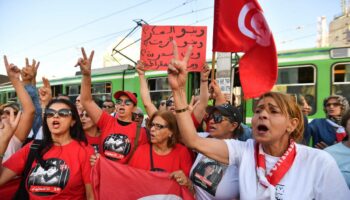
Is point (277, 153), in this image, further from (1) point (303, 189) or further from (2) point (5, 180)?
(2) point (5, 180)

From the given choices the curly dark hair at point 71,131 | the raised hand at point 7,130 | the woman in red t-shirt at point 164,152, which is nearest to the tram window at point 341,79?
the woman in red t-shirt at point 164,152

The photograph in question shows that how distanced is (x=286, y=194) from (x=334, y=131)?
2.87 m

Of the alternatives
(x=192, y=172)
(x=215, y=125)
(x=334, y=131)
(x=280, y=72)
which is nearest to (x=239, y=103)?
(x=280, y=72)

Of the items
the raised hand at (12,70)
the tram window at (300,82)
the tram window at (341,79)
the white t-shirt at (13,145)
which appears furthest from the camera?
the tram window at (300,82)

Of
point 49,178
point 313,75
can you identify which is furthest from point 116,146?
point 313,75

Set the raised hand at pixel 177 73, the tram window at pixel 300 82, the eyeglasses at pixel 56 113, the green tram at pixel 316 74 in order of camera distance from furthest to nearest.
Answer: the tram window at pixel 300 82, the green tram at pixel 316 74, the eyeglasses at pixel 56 113, the raised hand at pixel 177 73

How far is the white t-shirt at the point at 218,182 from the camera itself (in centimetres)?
227

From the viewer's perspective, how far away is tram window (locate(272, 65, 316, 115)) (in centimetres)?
689

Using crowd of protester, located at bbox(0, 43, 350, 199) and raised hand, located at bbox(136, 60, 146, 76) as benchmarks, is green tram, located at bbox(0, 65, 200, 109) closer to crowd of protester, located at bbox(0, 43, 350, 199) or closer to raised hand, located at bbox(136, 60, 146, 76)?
raised hand, located at bbox(136, 60, 146, 76)

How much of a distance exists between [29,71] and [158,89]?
5.74 meters

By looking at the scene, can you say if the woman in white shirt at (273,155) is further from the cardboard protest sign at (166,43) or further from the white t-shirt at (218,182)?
the cardboard protest sign at (166,43)

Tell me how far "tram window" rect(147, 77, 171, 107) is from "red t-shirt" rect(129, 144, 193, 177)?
606 centimetres

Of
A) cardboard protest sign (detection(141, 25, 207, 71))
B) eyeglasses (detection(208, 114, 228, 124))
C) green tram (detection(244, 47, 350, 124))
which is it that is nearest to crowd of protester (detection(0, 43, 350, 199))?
eyeglasses (detection(208, 114, 228, 124))

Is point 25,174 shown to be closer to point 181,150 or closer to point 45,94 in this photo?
point 181,150
